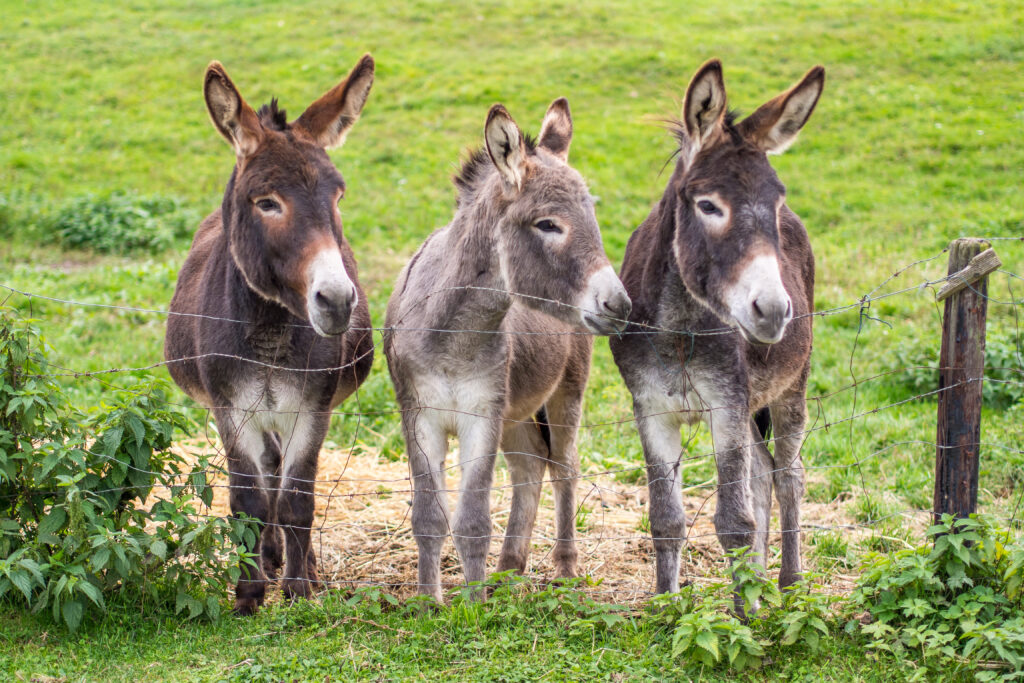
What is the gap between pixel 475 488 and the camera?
14.8ft

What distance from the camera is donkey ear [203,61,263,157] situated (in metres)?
4.12

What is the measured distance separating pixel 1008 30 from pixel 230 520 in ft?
62.1

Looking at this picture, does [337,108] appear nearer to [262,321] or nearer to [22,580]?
[262,321]

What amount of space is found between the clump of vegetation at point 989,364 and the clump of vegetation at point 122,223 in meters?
8.79

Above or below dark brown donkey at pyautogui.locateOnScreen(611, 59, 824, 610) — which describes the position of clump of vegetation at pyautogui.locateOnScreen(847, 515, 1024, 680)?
below

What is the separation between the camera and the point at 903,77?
16.9 meters

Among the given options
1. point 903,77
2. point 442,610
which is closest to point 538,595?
point 442,610

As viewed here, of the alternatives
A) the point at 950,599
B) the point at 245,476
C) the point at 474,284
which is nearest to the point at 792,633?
the point at 950,599

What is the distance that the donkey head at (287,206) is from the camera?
13.0 feet

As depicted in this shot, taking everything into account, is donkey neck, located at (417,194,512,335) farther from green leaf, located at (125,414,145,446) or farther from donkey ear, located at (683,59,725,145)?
green leaf, located at (125,414,145,446)

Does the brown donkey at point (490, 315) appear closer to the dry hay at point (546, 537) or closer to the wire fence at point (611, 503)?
the wire fence at point (611, 503)

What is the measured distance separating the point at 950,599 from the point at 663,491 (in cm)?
133

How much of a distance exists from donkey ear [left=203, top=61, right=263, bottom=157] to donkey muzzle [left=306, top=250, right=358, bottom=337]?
0.80 metres

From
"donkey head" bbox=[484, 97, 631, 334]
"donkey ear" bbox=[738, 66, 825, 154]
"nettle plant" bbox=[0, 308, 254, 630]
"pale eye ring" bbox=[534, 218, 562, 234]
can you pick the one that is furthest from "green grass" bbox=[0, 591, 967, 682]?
"donkey ear" bbox=[738, 66, 825, 154]
